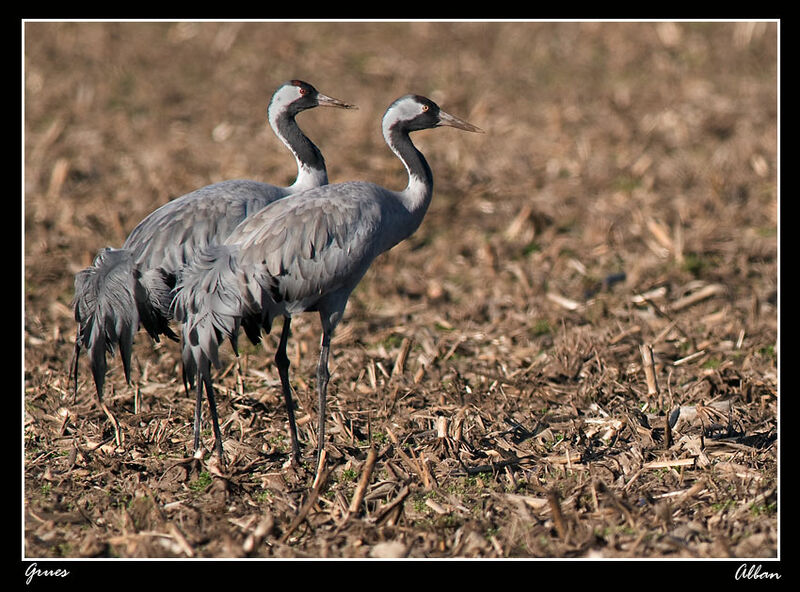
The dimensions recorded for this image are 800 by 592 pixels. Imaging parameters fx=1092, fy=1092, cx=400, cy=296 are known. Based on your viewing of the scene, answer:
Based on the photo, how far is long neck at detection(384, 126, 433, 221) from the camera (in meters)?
6.27

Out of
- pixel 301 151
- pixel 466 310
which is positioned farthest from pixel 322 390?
pixel 466 310

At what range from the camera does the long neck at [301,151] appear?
6543 millimetres

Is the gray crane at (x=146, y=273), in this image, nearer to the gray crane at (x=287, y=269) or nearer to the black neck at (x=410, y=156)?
the gray crane at (x=287, y=269)

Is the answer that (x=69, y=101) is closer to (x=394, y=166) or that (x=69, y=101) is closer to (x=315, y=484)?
(x=394, y=166)

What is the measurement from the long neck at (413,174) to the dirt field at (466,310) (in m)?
1.19

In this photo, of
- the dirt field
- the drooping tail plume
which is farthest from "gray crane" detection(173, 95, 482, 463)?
the dirt field

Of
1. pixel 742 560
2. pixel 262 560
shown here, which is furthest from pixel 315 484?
pixel 742 560

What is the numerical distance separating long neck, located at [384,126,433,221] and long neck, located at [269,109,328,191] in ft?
1.67

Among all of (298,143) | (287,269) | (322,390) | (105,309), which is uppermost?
(298,143)

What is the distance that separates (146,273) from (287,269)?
815 millimetres

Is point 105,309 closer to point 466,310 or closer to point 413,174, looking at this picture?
point 413,174

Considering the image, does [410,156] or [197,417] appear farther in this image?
[410,156]

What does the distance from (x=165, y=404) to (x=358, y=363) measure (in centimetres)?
129

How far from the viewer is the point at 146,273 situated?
233 inches
